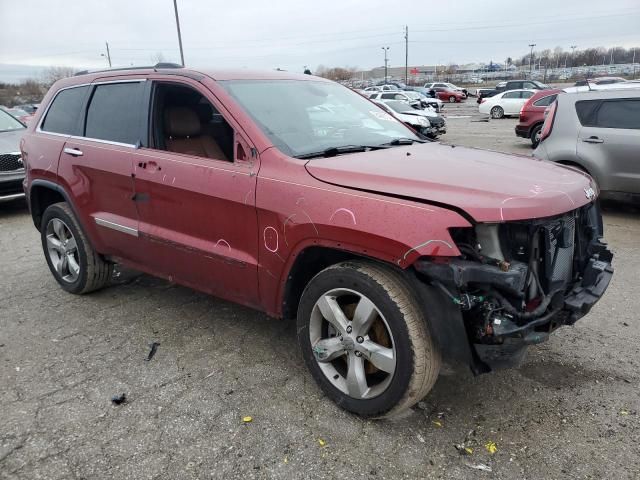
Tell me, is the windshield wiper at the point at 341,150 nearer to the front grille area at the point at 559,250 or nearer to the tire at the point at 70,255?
the front grille area at the point at 559,250

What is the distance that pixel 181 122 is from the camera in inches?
146

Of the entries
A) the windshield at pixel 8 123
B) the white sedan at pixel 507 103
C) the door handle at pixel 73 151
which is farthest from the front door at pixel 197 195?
the white sedan at pixel 507 103

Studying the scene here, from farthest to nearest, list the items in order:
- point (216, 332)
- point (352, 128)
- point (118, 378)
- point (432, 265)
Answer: point (216, 332), point (352, 128), point (118, 378), point (432, 265)

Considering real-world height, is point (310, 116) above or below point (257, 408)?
above

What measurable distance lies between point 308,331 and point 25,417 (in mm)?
1641

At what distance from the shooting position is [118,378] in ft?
10.7

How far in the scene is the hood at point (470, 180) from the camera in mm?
2354

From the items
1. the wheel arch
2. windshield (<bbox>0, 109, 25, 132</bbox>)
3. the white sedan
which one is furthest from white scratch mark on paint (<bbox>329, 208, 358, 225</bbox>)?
the white sedan

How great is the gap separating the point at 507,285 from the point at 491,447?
885mm

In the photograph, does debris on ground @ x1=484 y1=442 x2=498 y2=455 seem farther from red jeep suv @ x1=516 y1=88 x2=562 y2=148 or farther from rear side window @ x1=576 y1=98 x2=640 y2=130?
red jeep suv @ x1=516 y1=88 x2=562 y2=148

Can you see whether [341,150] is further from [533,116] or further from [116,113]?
[533,116]

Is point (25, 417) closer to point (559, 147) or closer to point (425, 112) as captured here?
point (559, 147)

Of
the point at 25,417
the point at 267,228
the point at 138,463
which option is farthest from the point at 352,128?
the point at 25,417

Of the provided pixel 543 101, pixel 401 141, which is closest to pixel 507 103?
pixel 543 101
